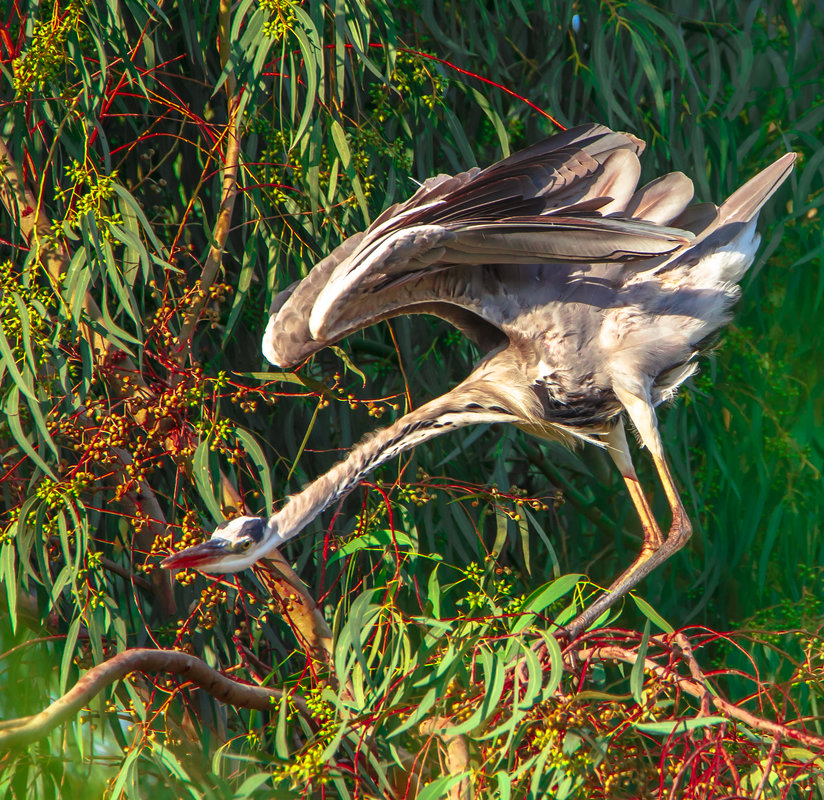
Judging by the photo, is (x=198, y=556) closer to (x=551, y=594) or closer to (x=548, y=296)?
(x=551, y=594)

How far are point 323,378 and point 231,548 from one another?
0.73m

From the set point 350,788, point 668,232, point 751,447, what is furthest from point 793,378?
point 350,788

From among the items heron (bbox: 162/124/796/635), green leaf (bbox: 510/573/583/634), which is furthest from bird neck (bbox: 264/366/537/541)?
green leaf (bbox: 510/573/583/634)

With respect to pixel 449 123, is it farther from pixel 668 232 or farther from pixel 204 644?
pixel 204 644

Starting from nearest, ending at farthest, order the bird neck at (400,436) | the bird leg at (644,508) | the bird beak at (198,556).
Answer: the bird beak at (198,556) < the bird neck at (400,436) < the bird leg at (644,508)

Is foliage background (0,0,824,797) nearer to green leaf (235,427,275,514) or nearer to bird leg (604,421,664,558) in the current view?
green leaf (235,427,275,514)

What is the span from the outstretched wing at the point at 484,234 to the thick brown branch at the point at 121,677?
0.60 m

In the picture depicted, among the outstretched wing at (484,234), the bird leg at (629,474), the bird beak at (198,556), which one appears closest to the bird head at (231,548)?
the bird beak at (198,556)

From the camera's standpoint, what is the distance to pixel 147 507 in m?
1.87

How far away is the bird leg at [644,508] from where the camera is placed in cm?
202

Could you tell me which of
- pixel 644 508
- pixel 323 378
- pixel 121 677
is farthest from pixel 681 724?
pixel 323 378

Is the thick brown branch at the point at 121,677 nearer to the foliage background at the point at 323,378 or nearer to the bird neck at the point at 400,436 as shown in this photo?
the foliage background at the point at 323,378

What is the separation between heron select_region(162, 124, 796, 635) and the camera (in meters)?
1.73

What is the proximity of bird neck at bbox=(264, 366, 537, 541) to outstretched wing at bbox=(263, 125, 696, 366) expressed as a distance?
0.67 feet
